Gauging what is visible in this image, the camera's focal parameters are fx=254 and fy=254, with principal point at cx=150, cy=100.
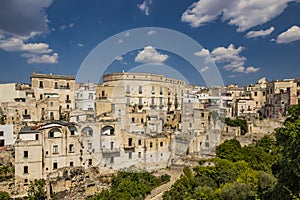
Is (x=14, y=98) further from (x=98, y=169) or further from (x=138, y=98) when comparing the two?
(x=98, y=169)

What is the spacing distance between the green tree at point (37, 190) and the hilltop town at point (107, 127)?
0.30 meters

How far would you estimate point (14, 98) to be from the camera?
2350 cm

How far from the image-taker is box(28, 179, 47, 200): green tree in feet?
43.0

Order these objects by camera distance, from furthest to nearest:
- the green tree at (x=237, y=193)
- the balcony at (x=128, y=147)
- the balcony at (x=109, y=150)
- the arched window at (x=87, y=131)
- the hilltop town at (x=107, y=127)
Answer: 1. the balcony at (x=128, y=147)
2. the balcony at (x=109, y=150)
3. the arched window at (x=87, y=131)
4. the hilltop town at (x=107, y=127)
5. the green tree at (x=237, y=193)

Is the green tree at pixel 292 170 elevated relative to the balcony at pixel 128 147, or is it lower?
elevated

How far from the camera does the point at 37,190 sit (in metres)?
13.3

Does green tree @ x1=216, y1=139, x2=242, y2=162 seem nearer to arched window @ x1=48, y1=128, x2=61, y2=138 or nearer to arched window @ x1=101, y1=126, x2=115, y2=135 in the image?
arched window @ x1=101, y1=126, x2=115, y2=135

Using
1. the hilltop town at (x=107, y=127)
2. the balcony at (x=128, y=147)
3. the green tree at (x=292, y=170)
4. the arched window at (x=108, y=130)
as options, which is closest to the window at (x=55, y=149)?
the hilltop town at (x=107, y=127)

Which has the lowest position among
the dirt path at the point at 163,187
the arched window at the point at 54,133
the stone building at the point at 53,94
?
the dirt path at the point at 163,187

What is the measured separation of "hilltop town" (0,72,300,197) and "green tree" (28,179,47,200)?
0.30 m

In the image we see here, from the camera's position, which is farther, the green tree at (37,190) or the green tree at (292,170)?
the green tree at (37,190)

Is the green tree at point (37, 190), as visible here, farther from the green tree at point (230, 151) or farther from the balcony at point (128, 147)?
the green tree at point (230, 151)

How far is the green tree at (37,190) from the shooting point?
43.0 ft

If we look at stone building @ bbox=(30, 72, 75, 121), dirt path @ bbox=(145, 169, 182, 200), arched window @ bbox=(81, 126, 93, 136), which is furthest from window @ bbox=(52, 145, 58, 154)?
stone building @ bbox=(30, 72, 75, 121)
